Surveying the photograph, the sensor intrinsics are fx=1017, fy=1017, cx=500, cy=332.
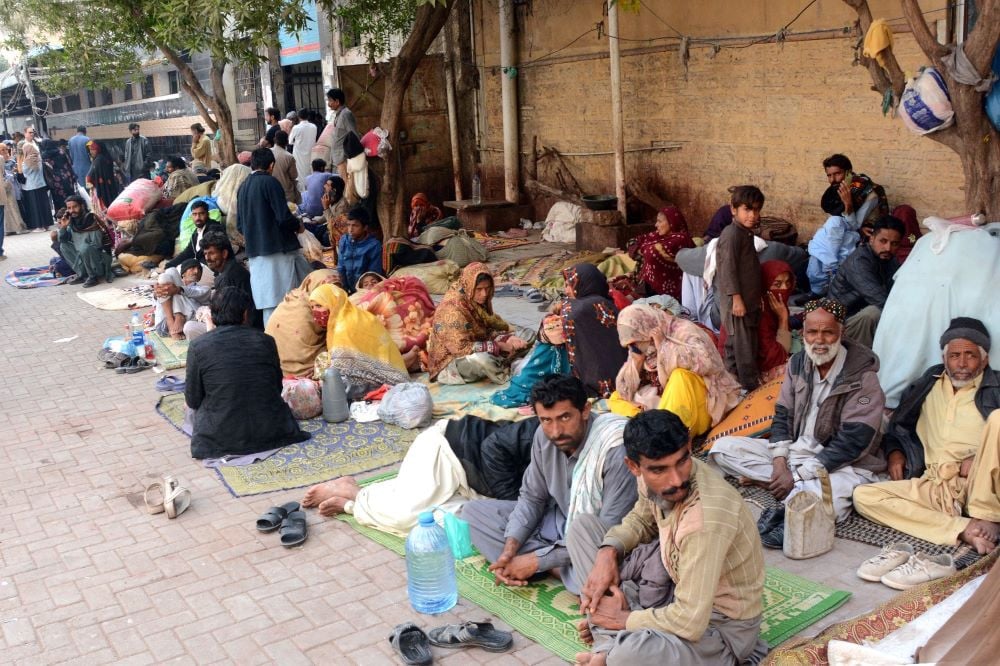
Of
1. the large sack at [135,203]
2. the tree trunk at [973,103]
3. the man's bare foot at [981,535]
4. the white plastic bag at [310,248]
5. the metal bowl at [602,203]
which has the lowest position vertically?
the man's bare foot at [981,535]

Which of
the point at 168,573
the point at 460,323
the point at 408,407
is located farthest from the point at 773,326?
the point at 168,573

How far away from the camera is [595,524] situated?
383 cm

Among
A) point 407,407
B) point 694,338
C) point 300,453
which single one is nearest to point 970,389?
point 694,338

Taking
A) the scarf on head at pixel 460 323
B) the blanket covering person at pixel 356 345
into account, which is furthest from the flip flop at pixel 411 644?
the scarf on head at pixel 460 323

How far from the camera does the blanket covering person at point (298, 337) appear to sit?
739 centimetres

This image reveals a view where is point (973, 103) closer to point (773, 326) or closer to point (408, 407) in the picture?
point (773, 326)

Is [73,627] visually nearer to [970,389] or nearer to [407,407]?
[407,407]

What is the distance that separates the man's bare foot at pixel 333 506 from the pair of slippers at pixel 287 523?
10cm

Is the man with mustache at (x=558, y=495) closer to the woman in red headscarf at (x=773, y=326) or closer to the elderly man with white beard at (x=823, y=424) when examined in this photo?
the elderly man with white beard at (x=823, y=424)

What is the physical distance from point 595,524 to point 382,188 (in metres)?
7.75

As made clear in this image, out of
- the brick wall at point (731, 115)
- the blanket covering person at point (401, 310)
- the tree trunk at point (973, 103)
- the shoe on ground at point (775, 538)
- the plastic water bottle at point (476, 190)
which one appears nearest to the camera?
the shoe on ground at point (775, 538)

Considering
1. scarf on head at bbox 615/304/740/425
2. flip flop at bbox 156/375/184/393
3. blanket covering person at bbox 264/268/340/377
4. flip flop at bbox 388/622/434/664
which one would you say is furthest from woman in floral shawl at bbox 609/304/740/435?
flip flop at bbox 156/375/184/393

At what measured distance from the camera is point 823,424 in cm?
483

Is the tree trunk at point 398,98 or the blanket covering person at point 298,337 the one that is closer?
the blanket covering person at point 298,337
